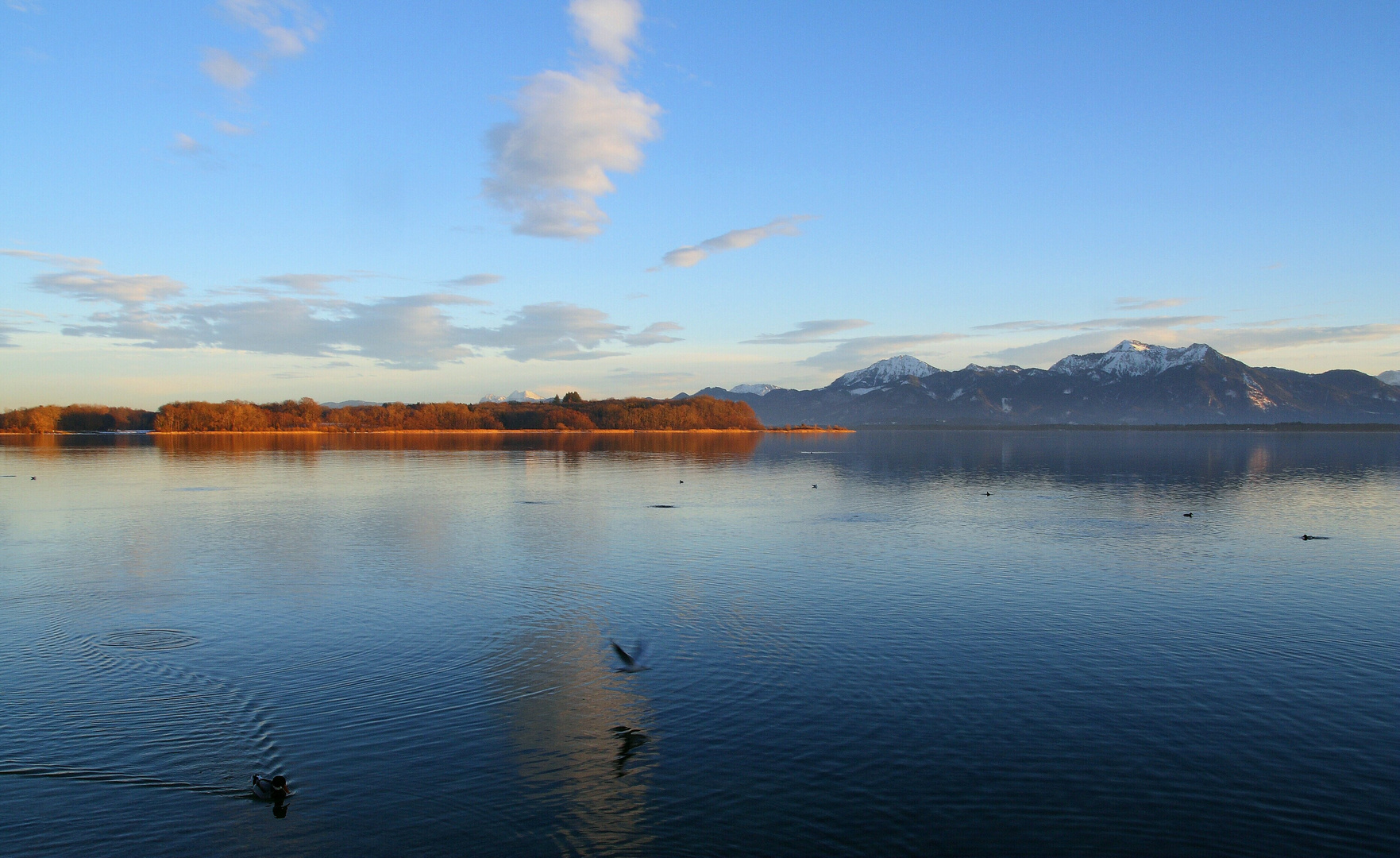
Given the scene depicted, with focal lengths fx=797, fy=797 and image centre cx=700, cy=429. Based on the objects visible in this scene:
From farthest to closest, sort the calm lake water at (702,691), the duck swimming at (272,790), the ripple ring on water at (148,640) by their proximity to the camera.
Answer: the ripple ring on water at (148,640), the duck swimming at (272,790), the calm lake water at (702,691)

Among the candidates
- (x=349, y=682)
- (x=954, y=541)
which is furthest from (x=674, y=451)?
(x=349, y=682)

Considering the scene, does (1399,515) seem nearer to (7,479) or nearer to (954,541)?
(954,541)

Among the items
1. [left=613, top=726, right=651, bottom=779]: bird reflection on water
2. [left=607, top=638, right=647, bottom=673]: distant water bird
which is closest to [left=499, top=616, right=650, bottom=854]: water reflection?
[left=613, top=726, right=651, bottom=779]: bird reflection on water

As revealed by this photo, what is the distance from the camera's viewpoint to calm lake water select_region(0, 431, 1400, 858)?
38.6 ft

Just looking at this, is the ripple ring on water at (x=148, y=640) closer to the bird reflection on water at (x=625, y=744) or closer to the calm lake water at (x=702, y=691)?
the calm lake water at (x=702, y=691)

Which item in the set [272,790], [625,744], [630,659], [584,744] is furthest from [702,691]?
[272,790]

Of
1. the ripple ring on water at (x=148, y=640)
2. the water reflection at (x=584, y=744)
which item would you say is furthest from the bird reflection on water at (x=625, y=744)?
the ripple ring on water at (x=148, y=640)

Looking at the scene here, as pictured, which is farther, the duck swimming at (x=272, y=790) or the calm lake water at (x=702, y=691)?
the duck swimming at (x=272, y=790)

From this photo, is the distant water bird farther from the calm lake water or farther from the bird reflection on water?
the bird reflection on water

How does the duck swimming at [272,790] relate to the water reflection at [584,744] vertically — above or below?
above

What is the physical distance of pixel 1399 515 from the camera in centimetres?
4597

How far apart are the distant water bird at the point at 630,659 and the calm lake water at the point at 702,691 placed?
1.29ft

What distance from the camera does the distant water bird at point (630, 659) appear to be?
60.9 ft

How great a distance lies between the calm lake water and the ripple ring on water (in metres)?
0.13
